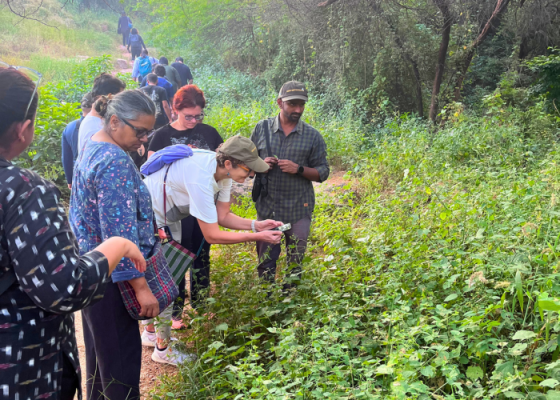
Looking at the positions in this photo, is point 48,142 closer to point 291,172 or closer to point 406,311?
point 291,172

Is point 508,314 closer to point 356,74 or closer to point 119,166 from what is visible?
point 119,166

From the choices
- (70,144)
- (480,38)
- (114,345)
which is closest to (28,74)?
(114,345)

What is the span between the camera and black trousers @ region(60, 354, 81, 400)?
1.69m

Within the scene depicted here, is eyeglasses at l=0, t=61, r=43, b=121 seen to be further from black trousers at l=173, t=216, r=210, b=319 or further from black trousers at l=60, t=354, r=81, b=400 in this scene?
black trousers at l=173, t=216, r=210, b=319

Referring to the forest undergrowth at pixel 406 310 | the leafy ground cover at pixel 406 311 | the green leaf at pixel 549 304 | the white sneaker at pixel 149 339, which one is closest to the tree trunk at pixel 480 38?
the forest undergrowth at pixel 406 310

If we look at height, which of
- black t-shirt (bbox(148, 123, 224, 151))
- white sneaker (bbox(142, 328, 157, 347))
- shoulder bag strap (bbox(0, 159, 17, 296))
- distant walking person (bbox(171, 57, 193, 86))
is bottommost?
white sneaker (bbox(142, 328, 157, 347))

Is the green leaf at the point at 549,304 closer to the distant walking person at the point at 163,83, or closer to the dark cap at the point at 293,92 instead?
the dark cap at the point at 293,92

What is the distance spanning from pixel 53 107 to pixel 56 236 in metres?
6.65

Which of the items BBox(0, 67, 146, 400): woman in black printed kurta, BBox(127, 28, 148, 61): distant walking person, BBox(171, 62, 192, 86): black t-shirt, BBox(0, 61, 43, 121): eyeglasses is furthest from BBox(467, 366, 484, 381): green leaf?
BBox(127, 28, 148, 61): distant walking person

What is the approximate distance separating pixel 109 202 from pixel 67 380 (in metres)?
0.78

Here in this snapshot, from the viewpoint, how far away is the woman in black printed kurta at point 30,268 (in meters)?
1.38

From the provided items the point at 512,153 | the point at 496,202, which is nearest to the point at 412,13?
the point at 512,153

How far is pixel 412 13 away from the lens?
10000 mm

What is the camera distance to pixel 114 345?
2.22 meters
